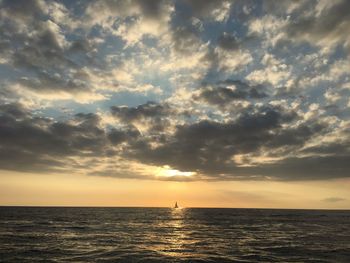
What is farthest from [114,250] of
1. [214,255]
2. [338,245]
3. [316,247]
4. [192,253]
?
[338,245]

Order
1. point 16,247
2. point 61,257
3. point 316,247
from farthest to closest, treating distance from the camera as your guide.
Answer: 1. point 316,247
2. point 16,247
3. point 61,257

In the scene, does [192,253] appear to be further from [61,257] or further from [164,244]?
[61,257]

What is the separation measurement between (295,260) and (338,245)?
1498 cm

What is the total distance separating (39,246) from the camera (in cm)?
4159

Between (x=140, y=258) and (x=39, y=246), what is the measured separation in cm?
1477

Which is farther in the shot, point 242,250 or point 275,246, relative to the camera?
point 275,246

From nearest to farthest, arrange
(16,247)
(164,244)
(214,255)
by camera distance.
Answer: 1. (214,255)
2. (16,247)
3. (164,244)

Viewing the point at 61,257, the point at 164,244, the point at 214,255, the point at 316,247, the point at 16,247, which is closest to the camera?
the point at 61,257

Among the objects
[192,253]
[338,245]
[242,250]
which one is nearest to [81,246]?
[192,253]

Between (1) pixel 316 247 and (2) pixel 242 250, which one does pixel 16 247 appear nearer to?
(2) pixel 242 250

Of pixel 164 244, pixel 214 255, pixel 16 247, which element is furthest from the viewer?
pixel 164 244

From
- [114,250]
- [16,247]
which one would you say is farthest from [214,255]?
[16,247]

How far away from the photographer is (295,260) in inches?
1340

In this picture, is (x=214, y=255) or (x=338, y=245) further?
(x=338, y=245)
